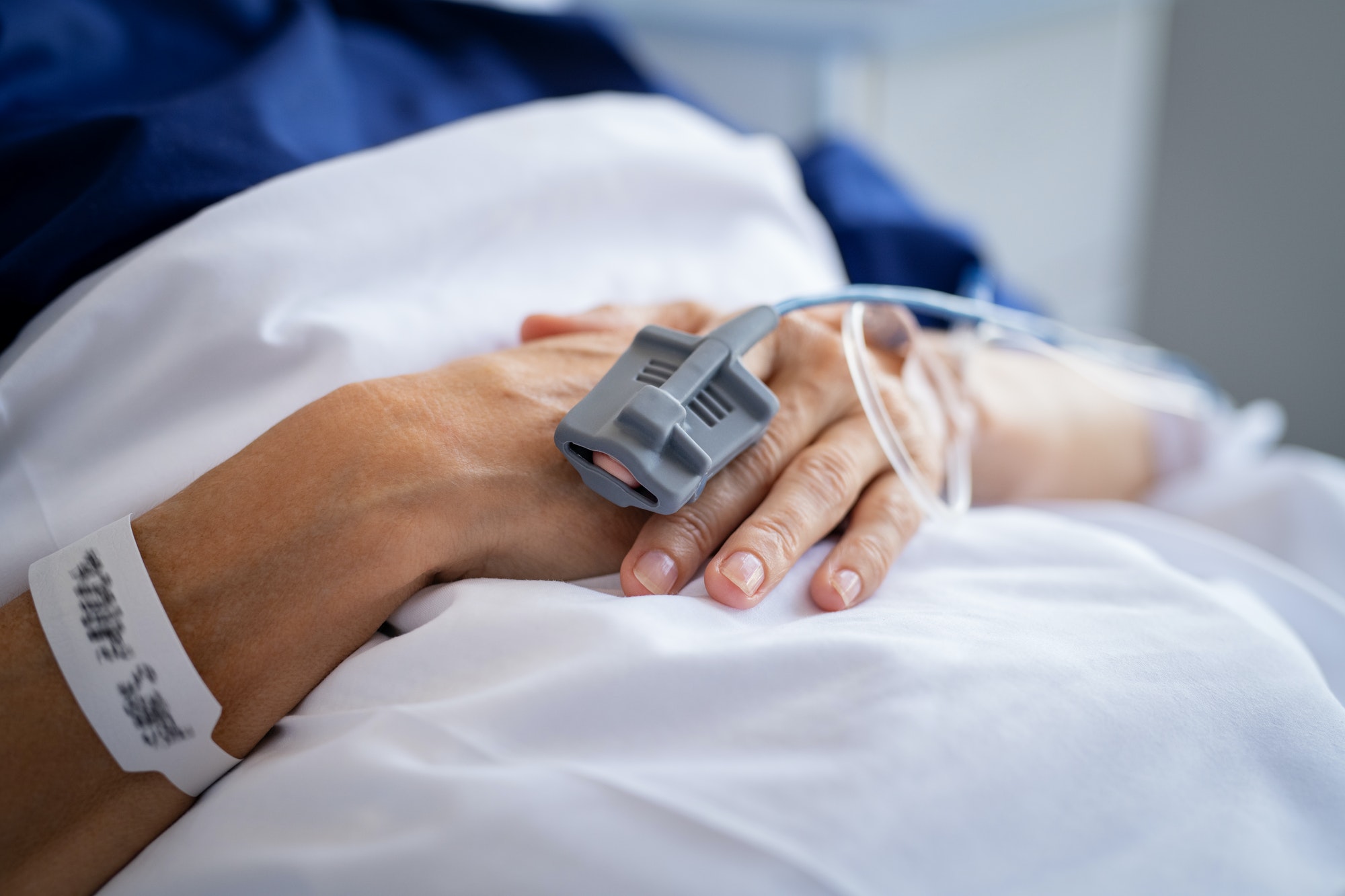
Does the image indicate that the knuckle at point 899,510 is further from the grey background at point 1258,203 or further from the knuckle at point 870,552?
the grey background at point 1258,203

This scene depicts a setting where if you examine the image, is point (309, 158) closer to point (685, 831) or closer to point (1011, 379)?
point (685, 831)

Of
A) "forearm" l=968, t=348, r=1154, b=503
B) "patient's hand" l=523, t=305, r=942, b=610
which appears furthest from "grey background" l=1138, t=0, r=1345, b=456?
"patient's hand" l=523, t=305, r=942, b=610

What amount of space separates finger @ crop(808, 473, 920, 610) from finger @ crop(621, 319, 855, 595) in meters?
0.06

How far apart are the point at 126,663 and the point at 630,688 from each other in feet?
0.82

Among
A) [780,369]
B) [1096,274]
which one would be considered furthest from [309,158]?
[1096,274]

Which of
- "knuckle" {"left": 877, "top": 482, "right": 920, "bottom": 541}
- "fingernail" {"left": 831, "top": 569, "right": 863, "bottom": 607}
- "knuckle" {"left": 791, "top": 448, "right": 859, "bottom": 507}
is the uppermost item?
"knuckle" {"left": 791, "top": 448, "right": 859, "bottom": 507}

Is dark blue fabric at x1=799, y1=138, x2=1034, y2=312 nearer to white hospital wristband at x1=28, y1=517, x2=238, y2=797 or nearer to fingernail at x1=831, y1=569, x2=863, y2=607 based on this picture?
A: fingernail at x1=831, y1=569, x2=863, y2=607

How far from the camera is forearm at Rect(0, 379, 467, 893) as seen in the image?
446mm

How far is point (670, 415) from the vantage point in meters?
0.49

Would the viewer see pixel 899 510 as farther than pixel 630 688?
Yes

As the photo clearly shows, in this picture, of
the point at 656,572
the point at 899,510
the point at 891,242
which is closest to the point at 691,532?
the point at 656,572

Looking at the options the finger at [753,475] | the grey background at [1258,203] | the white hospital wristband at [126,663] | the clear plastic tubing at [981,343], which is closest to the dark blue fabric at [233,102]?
the clear plastic tubing at [981,343]

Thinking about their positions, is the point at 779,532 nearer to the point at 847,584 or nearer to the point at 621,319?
the point at 847,584

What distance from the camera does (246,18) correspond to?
86 cm
